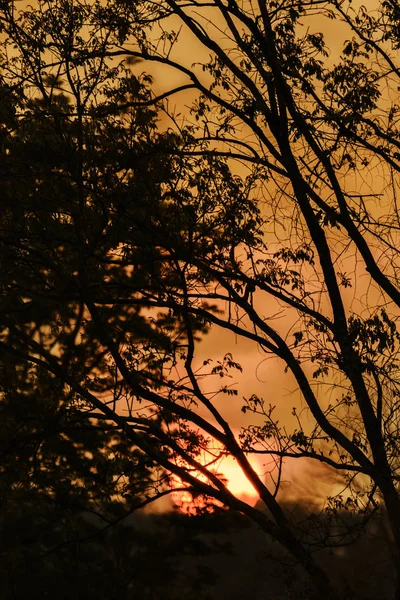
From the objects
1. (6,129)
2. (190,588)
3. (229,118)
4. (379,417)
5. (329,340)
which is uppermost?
(229,118)

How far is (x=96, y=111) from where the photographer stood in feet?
33.3

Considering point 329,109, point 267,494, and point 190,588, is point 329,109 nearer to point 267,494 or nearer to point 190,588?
point 267,494

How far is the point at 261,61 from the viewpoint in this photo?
432 inches

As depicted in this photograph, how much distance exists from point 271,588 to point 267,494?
1453 centimetres

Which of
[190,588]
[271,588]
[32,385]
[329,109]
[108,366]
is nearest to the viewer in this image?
[329,109]

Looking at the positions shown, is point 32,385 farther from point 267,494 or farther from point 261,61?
point 261,61

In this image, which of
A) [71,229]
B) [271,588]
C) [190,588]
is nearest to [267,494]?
[71,229]

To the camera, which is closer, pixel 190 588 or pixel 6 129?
pixel 6 129

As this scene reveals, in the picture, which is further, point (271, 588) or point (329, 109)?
point (271, 588)

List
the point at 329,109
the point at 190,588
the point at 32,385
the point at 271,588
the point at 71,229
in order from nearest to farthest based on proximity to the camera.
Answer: the point at 71,229, the point at 329,109, the point at 32,385, the point at 190,588, the point at 271,588

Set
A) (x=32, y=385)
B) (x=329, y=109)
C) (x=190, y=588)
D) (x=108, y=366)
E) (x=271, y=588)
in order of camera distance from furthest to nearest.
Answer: (x=271, y=588) → (x=190, y=588) → (x=32, y=385) → (x=108, y=366) → (x=329, y=109)

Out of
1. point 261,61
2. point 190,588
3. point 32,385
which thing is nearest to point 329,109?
point 261,61

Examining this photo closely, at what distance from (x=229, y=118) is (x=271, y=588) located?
645 inches

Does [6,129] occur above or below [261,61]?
below
